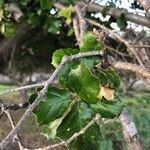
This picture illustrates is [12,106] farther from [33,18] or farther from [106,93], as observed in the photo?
[33,18]

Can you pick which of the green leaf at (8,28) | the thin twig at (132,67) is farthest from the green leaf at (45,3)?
the thin twig at (132,67)

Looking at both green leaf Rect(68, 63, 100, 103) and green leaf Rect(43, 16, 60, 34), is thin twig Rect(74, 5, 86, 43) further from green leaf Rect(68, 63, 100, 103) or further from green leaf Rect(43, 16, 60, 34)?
green leaf Rect(68, 63, 100, 103)

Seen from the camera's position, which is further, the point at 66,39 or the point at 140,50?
the point at 66,39

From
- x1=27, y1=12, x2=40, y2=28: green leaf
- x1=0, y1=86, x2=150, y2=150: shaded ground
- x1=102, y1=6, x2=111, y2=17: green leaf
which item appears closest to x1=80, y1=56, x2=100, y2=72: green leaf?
x1=102, y1=6, x2=111, y2=17: green leaf

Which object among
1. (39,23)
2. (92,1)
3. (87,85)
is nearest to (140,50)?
(92,1)

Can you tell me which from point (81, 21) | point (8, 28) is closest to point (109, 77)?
point (81, 21)

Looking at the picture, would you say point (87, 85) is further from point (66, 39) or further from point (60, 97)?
point (66, 39)
